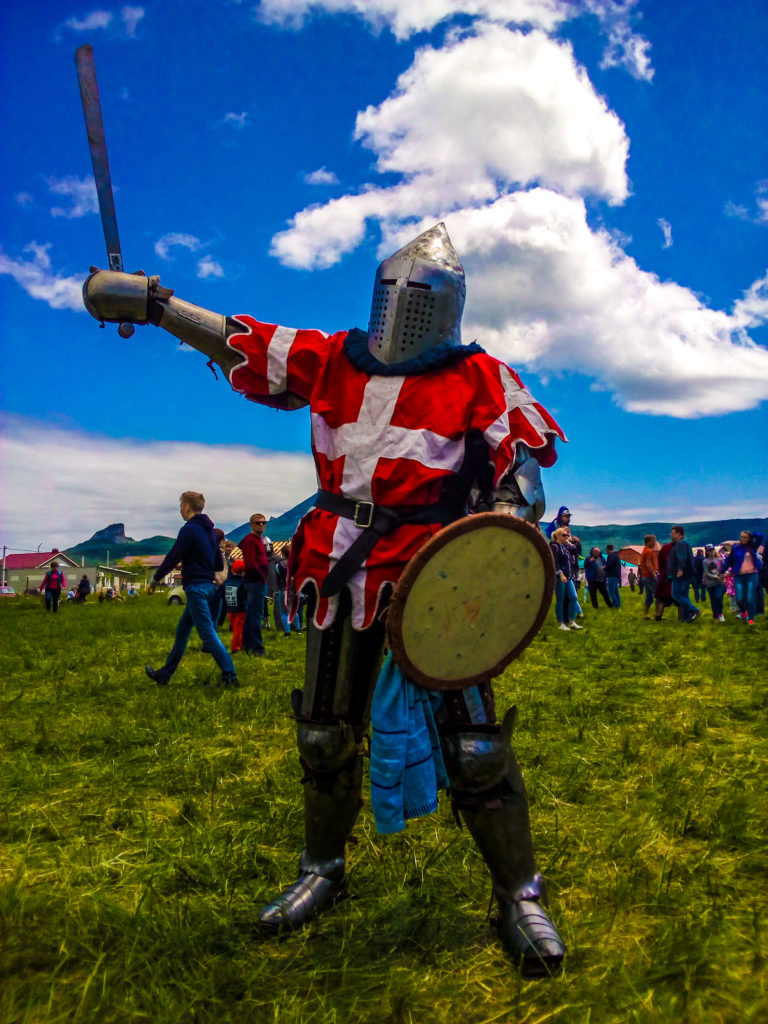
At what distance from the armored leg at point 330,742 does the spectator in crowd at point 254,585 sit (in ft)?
20.2

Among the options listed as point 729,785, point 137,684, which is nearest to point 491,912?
point 729,785

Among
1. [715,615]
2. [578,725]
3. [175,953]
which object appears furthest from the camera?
[715,615]

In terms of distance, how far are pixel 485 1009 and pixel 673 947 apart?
0.61 meters

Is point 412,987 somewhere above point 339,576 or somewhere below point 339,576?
below

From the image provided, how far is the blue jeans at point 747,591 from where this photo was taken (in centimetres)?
1141

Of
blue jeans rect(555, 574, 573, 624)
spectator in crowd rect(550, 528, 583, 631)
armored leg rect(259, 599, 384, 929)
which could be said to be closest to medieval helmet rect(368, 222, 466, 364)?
armored leg rect(259, 599, 384, 929)

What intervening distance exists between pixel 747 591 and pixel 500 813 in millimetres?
10598

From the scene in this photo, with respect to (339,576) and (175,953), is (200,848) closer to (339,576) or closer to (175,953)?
(175,953)

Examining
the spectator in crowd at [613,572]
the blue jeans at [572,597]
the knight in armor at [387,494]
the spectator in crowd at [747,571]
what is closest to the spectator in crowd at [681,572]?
the spectator in crowd at [747,571]

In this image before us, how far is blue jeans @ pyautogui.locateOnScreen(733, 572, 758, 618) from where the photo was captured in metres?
11.4

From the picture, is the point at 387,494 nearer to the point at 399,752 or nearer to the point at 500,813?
the point at 399,752

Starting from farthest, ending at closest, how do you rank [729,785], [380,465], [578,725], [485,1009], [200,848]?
[578,725], [729,785], [200,848], [380,465], [485,1009]

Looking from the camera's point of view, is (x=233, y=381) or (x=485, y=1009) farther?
(x=233, y=381)

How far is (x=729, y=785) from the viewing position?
12.0ft
